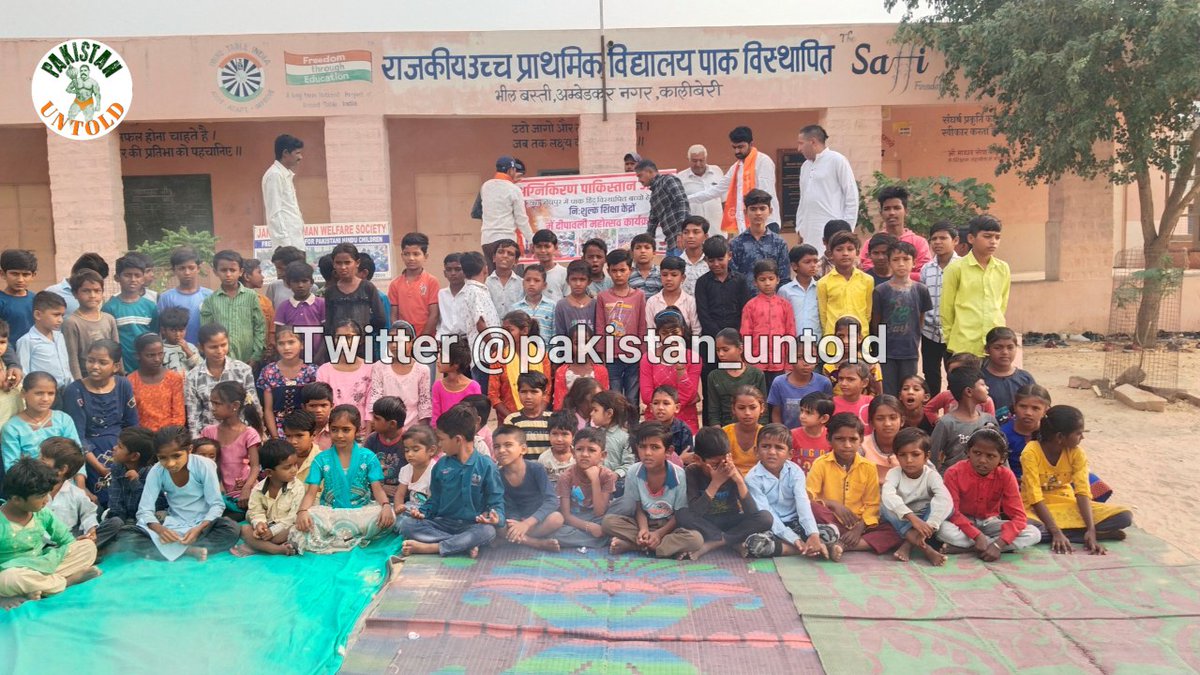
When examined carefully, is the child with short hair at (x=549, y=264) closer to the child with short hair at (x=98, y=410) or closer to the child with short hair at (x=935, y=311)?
the child with short hair at (x=935, y=311)

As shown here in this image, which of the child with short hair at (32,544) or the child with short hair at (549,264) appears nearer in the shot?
the child with short hair at (32,544)

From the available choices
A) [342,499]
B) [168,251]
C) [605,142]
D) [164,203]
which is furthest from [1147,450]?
[164,203]

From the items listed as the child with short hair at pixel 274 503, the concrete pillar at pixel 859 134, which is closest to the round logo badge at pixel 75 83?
the child with short hair at pixel 274 503

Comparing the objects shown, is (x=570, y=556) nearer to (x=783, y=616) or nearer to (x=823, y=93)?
(x=783, y=616)

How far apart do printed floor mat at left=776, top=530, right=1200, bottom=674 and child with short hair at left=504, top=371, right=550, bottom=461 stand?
5.15 feet

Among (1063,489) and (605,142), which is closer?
(1063,489)

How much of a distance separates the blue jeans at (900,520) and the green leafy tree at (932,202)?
607 centimetres

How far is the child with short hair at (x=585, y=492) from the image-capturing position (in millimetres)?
4902

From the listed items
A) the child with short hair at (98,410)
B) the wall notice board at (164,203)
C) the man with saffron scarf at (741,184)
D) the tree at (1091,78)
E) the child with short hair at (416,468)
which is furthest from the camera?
the wall notice board at (164,203)

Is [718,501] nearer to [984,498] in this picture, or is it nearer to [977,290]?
[984,498]

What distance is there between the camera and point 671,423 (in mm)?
5355

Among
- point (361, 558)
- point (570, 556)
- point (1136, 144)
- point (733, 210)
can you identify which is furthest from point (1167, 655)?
point (1136, 144)

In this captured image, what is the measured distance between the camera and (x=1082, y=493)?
4.79 m

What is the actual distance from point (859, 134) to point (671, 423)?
6837 millimetres
